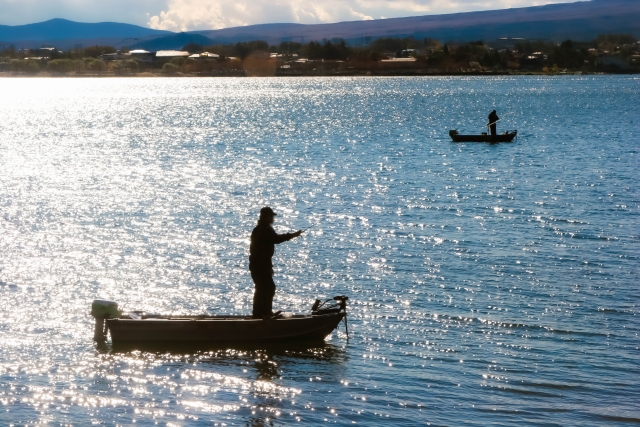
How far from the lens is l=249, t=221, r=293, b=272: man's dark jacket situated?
17.5 m

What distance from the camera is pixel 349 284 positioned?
74.7 ft

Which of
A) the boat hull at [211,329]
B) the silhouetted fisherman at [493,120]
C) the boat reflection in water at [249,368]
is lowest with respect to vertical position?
the boat reflection in water at [249,368]

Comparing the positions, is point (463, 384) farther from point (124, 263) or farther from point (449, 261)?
point (124, 263)

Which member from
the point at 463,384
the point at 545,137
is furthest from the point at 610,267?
the point at 545,137

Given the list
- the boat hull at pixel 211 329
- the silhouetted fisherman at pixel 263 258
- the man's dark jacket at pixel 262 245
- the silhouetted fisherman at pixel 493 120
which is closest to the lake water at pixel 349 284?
the boat hull at pixel 211 329

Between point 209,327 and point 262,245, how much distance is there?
1.82m

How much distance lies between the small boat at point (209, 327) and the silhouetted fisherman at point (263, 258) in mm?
299

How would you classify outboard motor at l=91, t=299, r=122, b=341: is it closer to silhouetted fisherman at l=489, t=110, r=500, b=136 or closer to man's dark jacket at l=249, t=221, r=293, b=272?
man's dark jacket at l=249, t=221, r=293, b=272

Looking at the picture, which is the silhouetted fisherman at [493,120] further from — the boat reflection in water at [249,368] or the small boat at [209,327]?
the boat reflection in water at [249,368]

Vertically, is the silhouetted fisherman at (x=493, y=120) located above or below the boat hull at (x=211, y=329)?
above

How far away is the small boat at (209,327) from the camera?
57.2 feet

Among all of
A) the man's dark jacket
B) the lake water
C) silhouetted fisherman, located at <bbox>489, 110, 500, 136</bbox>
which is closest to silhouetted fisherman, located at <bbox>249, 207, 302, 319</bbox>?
the man's dark jacket

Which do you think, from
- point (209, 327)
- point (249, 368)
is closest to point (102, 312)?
point (209, 327)

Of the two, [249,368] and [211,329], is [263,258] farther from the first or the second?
[249,368]
